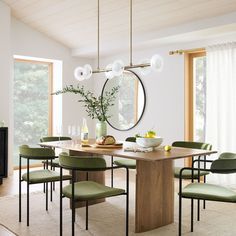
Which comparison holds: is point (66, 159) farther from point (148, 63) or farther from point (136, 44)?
point (136, 44)

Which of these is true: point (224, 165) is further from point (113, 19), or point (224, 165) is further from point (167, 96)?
point (113, 19)

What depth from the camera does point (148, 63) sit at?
12.2 ft

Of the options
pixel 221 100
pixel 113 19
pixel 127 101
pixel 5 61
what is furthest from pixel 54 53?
pixel 221 100

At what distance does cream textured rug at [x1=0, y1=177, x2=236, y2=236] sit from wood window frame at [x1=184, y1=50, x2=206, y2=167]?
1432mm

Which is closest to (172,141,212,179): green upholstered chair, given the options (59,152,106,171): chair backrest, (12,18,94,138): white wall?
(59,152,106,171): chair backrest

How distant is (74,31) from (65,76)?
1046mm

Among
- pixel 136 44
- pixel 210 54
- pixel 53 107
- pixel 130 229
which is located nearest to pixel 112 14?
pixel 136 44

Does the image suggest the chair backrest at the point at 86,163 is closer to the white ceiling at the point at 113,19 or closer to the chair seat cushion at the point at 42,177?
the chair seat cushion at the point at 42,177

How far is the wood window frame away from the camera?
218 inches

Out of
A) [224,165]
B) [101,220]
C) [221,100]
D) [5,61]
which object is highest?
[5,61]

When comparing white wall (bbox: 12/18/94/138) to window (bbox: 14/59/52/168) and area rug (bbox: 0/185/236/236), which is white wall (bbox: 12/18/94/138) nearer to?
window (bbox: 14/59/52/168)

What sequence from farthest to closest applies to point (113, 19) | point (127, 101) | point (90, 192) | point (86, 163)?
point (127, 101) → point (113, 19) → point (90, 192) → point (86, 163)

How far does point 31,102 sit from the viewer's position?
6590 millimetres

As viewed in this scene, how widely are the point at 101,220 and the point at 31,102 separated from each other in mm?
3497
